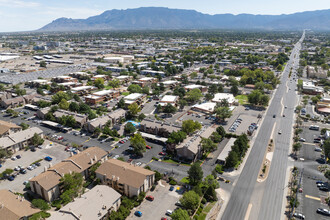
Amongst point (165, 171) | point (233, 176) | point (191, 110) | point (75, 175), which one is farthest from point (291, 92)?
point (75, 175)

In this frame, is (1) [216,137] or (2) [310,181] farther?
(1) [216,137]

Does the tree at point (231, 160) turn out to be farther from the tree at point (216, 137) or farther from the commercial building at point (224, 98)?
the commercial building at point (224, 98)

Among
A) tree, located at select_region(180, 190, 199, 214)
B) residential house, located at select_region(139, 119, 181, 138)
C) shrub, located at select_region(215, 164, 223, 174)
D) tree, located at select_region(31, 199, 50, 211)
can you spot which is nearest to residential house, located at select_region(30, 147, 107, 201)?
tree, located at select_region(31, 199, 50, 211)

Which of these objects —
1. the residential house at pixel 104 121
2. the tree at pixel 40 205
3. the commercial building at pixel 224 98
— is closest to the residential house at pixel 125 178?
the tree at pixel 40 205

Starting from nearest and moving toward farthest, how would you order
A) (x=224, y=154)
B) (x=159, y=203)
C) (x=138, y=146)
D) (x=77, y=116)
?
(x=159, y=203) < (x=138, y=146) < (x=224, y=154) < (x=77, y=116)

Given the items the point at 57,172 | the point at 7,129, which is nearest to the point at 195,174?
the point at 57,172

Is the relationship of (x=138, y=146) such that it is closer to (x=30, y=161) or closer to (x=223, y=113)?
(x=30, y=161)

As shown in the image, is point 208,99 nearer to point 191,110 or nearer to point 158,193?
point 191,110
